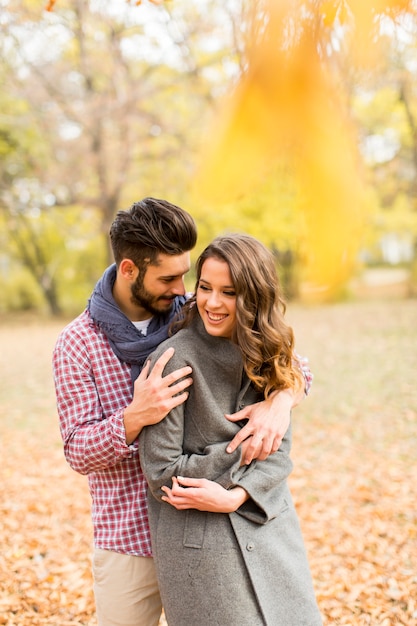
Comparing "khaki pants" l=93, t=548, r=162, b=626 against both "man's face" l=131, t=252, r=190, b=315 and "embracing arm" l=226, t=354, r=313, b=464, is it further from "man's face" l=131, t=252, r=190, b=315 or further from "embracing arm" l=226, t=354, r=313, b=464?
"man's face" l=131, t=252, r=190, b=315

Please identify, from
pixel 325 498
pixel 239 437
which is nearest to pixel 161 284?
pixel 239 437

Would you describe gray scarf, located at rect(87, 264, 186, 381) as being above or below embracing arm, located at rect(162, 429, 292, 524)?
above

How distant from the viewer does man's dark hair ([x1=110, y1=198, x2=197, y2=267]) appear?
6.24ft

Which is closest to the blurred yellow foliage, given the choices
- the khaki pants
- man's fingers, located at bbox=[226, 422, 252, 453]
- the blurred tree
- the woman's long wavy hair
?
the woman's long wavy hair

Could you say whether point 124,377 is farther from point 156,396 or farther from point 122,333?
point 156,396

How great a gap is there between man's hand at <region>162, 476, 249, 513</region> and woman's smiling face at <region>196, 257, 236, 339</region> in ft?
1.40

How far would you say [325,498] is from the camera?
4.67 m

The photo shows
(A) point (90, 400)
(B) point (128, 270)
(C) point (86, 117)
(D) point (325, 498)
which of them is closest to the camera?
(A) point (90, 400)

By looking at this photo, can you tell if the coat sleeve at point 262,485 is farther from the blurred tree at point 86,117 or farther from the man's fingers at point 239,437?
the blurred tree at point 86,117

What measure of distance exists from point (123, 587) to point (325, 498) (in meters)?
3.09

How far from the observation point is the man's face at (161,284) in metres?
1.91

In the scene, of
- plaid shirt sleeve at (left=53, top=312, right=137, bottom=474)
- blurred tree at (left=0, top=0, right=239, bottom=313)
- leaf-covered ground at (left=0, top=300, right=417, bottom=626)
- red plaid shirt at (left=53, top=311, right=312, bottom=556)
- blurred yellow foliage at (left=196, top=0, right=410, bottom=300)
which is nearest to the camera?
blurred yellow foliage at (left=196, top=0, right=410, bottom=300)

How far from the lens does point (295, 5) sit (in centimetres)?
77

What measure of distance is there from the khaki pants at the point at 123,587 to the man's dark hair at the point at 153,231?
3.16 ft
